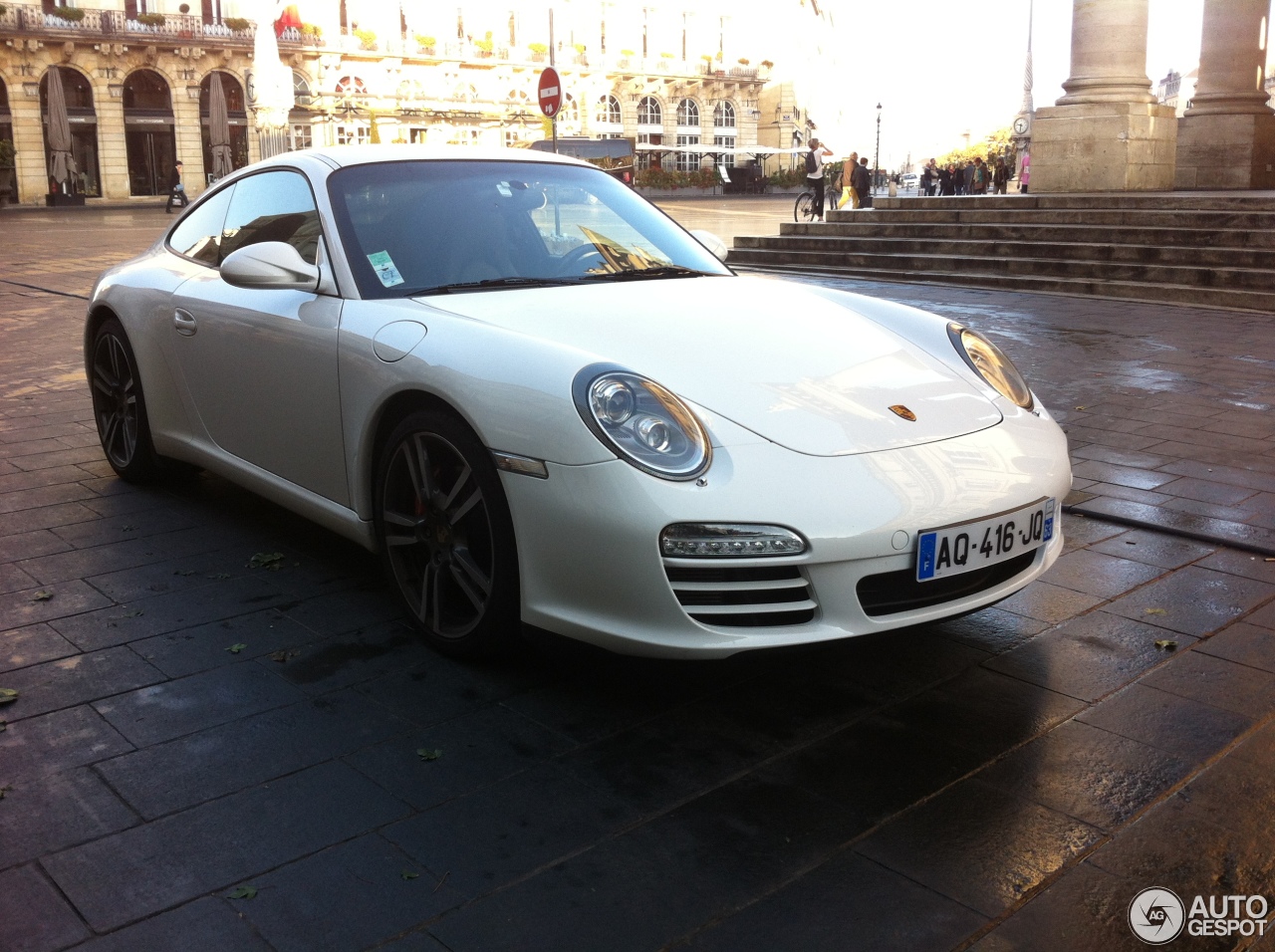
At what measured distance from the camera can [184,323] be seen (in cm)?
430

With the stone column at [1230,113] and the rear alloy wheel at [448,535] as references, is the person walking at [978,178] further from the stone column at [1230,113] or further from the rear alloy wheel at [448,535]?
the rear alloy wheel at [448,535]

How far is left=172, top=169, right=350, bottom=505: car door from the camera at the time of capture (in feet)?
11.8

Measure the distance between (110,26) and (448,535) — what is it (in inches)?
1995

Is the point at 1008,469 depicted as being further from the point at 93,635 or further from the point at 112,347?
the point at 112,347

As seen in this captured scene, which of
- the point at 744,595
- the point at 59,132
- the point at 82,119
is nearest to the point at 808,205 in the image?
the point at 59,132

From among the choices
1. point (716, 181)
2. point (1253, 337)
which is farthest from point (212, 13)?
point (1253, 337)

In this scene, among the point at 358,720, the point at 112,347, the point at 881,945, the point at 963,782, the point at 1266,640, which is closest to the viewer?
the point at 881,945

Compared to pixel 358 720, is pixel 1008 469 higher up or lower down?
higher up

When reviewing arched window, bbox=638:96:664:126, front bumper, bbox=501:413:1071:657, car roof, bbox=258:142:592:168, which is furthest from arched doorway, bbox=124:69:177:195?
front bumper, bbox=501:413:1071:657

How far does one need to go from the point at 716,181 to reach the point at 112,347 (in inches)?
1904

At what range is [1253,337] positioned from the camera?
9414 mm

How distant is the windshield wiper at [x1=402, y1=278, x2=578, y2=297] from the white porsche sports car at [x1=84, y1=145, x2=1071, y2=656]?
1 centimetres

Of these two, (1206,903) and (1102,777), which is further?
(1102,777)

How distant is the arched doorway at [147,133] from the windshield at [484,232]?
158ft
